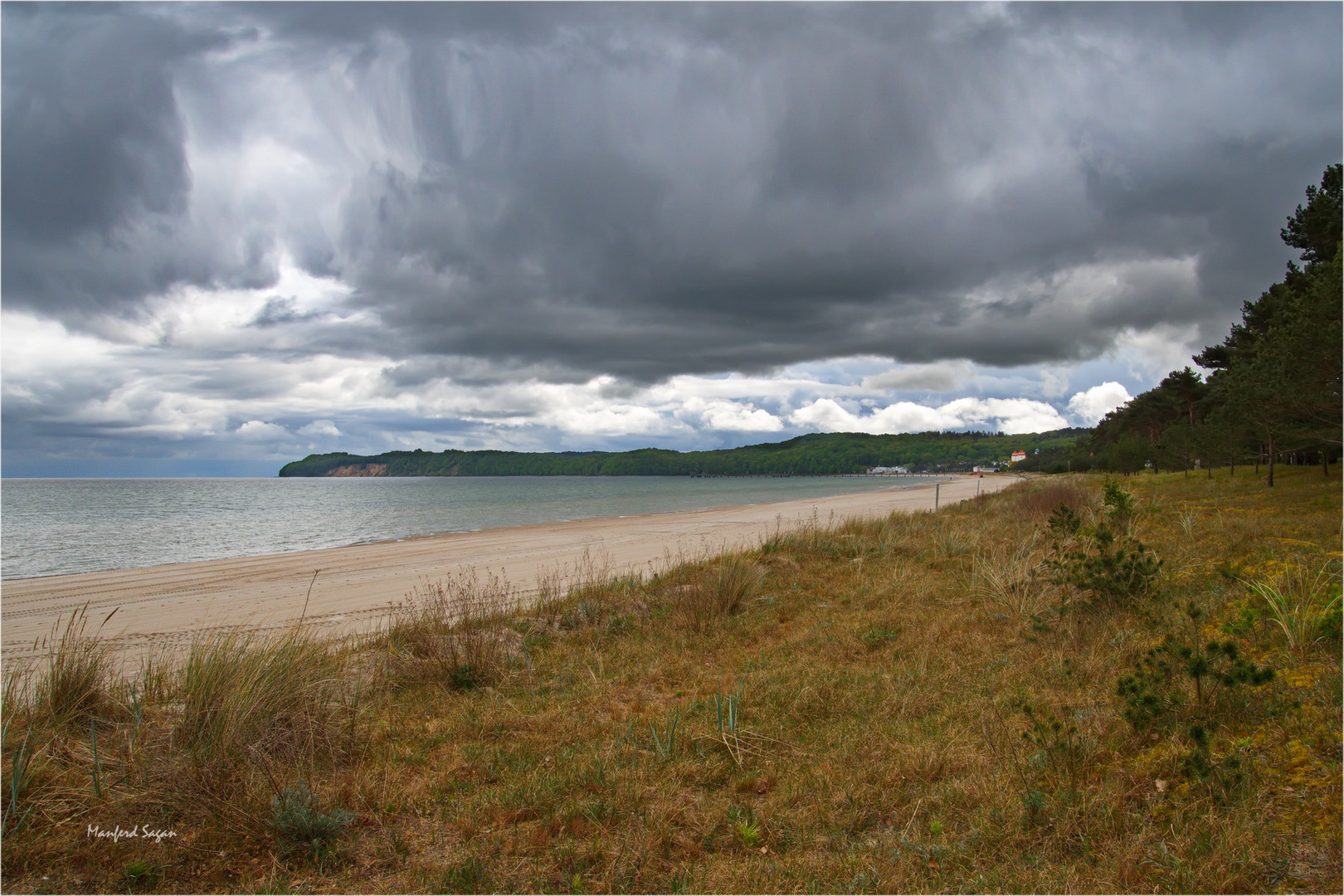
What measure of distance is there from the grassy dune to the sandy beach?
2.76 m

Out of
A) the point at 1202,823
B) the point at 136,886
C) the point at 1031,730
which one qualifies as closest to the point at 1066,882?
the point at 1202,823

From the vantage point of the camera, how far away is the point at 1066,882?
10.1ft

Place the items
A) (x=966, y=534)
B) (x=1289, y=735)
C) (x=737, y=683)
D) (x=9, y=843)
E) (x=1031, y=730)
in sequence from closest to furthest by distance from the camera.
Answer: (x=9, y=843)
(x=1289, y=735)
(x=1031, y=730)
(x=737, y=683)
(x=966, y=534)

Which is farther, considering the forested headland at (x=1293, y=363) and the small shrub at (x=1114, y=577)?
the forested headland at (x=1293, y=363)

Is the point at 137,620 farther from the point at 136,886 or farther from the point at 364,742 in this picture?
the point at 136,886

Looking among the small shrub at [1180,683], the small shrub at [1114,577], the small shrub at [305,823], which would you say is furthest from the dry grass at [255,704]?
the small shrub at [1114,577]

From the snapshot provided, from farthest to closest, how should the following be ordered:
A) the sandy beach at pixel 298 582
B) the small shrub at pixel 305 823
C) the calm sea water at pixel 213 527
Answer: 1. the calm sea water at pixel 213 527
2. the sandy beach at pixel 298 582
3. the small shrub at pixel 305 823

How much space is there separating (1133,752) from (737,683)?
308 centimetres

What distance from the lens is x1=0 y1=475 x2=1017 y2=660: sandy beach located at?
1236cm

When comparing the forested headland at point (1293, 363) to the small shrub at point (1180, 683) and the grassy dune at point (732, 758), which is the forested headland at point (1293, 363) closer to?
the grassy dune at point (732, 758)

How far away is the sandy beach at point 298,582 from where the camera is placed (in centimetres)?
1236

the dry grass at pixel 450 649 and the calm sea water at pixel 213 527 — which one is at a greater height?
the dry grass at pixel 450 649

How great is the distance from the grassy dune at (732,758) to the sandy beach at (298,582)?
2.76m

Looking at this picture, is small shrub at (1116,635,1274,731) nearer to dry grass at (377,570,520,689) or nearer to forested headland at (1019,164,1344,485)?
dry grass at (377,570,520,689)
